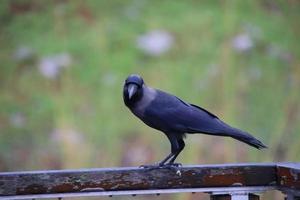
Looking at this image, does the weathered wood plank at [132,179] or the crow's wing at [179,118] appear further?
the crow's wing at [179,118]

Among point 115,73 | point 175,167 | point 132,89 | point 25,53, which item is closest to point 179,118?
point 132,89

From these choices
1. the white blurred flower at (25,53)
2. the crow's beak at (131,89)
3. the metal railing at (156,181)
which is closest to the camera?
the metal railing at (156,181)

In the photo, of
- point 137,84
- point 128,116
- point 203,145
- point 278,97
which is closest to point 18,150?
point 128,116

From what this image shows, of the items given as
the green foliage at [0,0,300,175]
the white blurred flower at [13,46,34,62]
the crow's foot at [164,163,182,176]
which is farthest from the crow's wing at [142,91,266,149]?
the white blurred flower at [13,46,34,62]

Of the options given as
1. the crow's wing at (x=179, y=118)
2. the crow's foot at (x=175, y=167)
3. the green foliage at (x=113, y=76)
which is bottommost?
the crow's foot at (x=175, y=167)

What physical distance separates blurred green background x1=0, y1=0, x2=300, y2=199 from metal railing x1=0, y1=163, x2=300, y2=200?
2.45 m

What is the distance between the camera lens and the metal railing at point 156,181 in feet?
5.66

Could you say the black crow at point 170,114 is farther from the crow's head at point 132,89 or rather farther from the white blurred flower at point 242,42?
the white blurred flower at point 242,42

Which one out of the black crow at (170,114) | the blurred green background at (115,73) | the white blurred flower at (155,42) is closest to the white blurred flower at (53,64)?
the blurred green background at (115,73)

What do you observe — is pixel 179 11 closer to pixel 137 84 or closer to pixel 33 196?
pixel 137 84

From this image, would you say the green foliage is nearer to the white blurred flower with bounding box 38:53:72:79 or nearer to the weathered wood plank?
the white blurred flower with bounding box 38:53:72:79

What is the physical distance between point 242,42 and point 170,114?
90.4 inches

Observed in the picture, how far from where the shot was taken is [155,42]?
424 centimetres

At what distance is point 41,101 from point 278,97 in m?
1.37
